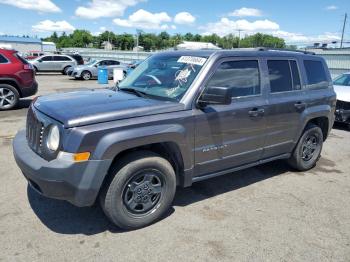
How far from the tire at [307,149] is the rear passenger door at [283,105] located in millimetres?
273

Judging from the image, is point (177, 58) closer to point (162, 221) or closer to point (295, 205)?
point (162, 221)

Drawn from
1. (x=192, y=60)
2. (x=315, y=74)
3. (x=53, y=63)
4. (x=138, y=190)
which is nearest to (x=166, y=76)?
(x=192, y=60)

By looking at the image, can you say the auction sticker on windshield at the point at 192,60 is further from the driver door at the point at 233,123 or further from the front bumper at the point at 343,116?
the front bumper at the point at 343,116

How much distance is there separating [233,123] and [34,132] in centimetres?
224

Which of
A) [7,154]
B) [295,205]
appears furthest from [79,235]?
[7,154]

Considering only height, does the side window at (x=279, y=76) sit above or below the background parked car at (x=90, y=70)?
above

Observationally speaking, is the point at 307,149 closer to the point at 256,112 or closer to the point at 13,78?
the point at 256,112

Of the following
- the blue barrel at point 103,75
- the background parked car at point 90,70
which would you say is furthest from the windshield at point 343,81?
the background parked car at point 90,70

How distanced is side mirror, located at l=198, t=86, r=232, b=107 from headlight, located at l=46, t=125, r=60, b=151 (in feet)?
5.00

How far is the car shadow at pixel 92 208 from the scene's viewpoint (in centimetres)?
361

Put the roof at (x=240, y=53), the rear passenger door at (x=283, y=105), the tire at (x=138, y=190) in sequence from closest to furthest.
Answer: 1. the tire at (x=138, y=190)
2. the roof at (x=240, y=53)
3. the rear passenger door at (x=283, y=105)

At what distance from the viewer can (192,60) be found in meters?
4.08

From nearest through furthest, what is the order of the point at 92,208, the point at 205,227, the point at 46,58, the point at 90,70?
the point at 205,227 → the point at 92,208 → the point at 90,70 → the point at 46,58

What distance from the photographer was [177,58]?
14.2 ft
